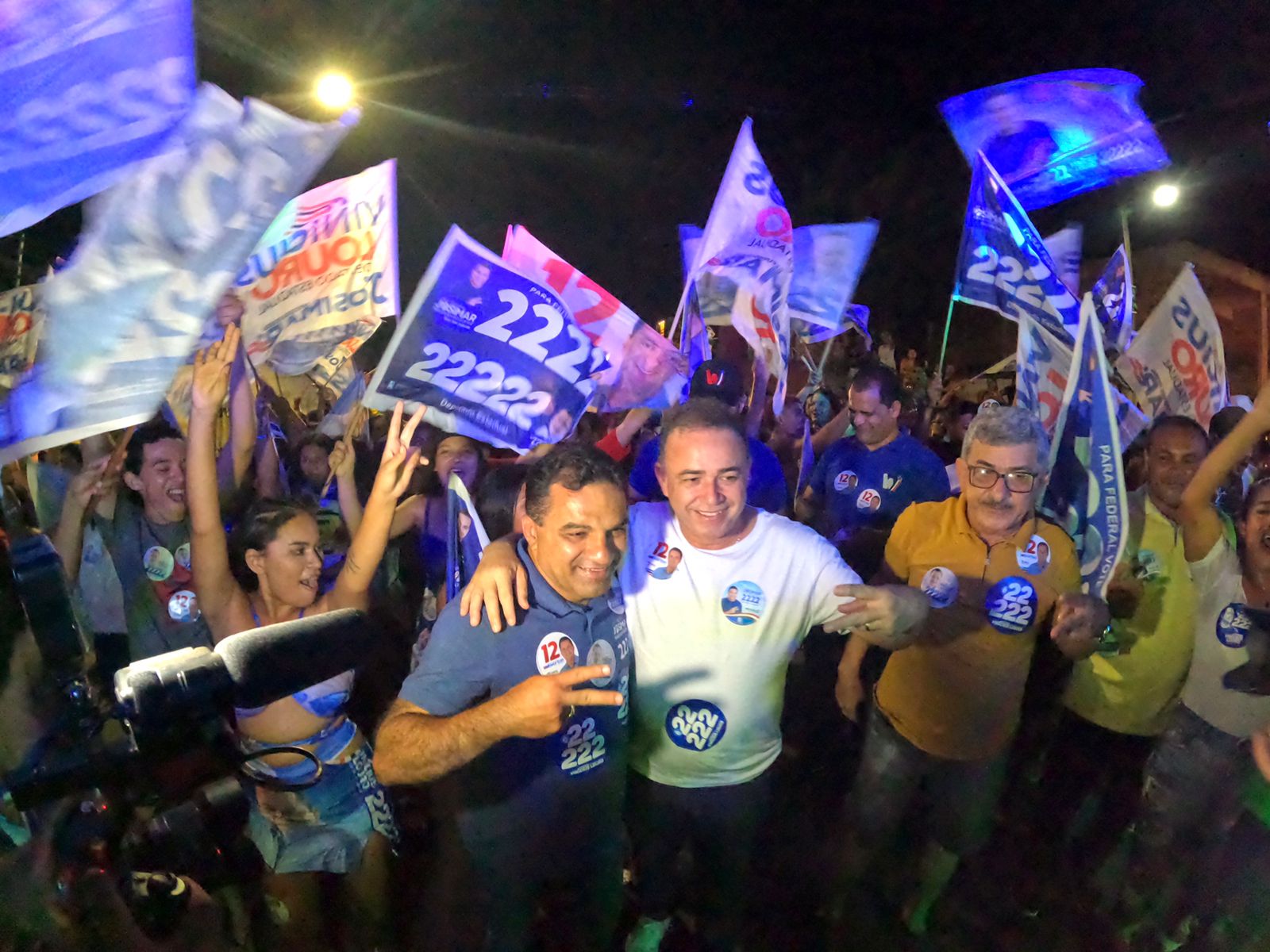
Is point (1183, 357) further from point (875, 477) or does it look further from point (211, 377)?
point (211, 377)

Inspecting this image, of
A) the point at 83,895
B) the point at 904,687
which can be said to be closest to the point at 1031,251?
the point at 904,687

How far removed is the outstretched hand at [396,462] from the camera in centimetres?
276

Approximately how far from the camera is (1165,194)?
34.2 feet

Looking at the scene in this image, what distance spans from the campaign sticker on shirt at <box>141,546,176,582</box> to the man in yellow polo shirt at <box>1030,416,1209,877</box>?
A: 405cm

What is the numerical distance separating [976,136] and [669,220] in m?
12.3

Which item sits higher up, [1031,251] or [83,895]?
[1031,251]

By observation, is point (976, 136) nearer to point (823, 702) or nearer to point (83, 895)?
point (823, 702)

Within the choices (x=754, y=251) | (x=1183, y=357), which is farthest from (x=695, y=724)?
(x=1183, y=357)

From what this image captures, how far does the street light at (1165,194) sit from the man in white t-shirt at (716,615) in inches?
439

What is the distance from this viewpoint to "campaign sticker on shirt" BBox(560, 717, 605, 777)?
227 cm

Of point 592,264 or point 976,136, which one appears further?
point 592,264

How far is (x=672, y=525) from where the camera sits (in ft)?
8.55

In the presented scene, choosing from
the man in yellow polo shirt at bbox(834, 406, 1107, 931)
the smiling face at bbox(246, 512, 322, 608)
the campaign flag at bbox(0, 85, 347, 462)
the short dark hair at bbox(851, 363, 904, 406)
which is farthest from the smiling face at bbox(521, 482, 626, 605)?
the short dark hair at bbox(851, 363, 904, 406)

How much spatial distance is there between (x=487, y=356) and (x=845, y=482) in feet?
8.74
